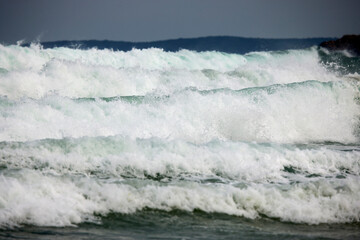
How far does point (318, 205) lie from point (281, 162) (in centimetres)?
231

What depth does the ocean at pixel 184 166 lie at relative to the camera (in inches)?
279

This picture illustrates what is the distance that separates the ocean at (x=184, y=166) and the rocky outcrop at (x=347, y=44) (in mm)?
41285

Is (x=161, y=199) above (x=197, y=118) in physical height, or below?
below

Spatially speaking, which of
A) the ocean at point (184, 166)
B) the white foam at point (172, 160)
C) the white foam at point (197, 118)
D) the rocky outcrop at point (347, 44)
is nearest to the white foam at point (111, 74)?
the white foam at point (197, 118)

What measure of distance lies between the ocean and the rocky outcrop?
4128 cm

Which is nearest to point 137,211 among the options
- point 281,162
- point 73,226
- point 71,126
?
point 73,226

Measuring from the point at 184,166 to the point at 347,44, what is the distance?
54.4 m

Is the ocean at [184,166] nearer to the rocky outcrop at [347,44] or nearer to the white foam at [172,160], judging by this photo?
the white foam at [172,160]

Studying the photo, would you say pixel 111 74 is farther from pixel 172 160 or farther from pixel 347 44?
pixel 347 44

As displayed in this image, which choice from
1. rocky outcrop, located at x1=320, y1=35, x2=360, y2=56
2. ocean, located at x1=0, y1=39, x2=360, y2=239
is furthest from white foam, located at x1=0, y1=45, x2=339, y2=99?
rocky outcrop, located at x1=320, y1=35, x2=360, y2=56

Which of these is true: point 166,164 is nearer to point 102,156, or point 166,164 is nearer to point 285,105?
point 102,156

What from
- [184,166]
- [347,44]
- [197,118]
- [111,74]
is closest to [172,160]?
[184,166]

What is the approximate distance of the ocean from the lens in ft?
23.3

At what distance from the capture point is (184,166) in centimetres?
947
